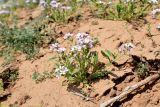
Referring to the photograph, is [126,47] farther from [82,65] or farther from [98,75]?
[82,65]

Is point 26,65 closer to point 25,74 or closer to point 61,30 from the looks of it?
point 25,74

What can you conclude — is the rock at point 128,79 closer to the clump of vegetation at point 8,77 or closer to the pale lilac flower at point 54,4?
the clump of vegetation at point 8,77

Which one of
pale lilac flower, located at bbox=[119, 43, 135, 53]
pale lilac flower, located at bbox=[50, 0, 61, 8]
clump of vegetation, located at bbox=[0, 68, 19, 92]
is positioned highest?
pale lilac flower, located at bbox=[50, 0, 61, 8]

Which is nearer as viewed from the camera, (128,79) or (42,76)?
(128,79)

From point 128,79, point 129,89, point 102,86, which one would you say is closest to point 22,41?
point 102,86

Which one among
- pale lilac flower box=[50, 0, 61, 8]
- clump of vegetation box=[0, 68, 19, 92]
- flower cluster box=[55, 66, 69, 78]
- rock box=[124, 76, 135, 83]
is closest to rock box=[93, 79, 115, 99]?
rock box=[124, 76, 135, 83]

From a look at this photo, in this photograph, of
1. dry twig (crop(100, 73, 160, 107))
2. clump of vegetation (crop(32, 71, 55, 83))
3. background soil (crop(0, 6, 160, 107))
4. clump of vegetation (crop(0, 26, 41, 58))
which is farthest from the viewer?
clump of vegetation (crop(0, 26, 41, 58))

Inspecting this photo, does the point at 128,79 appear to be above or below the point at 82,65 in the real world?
below

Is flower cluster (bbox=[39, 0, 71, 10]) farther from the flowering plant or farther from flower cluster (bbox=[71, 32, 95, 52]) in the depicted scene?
flower cluster (bbox=[71, 32, 95, 52])

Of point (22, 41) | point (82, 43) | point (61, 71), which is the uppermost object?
point (82, 43)

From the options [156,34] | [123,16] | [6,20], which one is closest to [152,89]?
[156,34]
